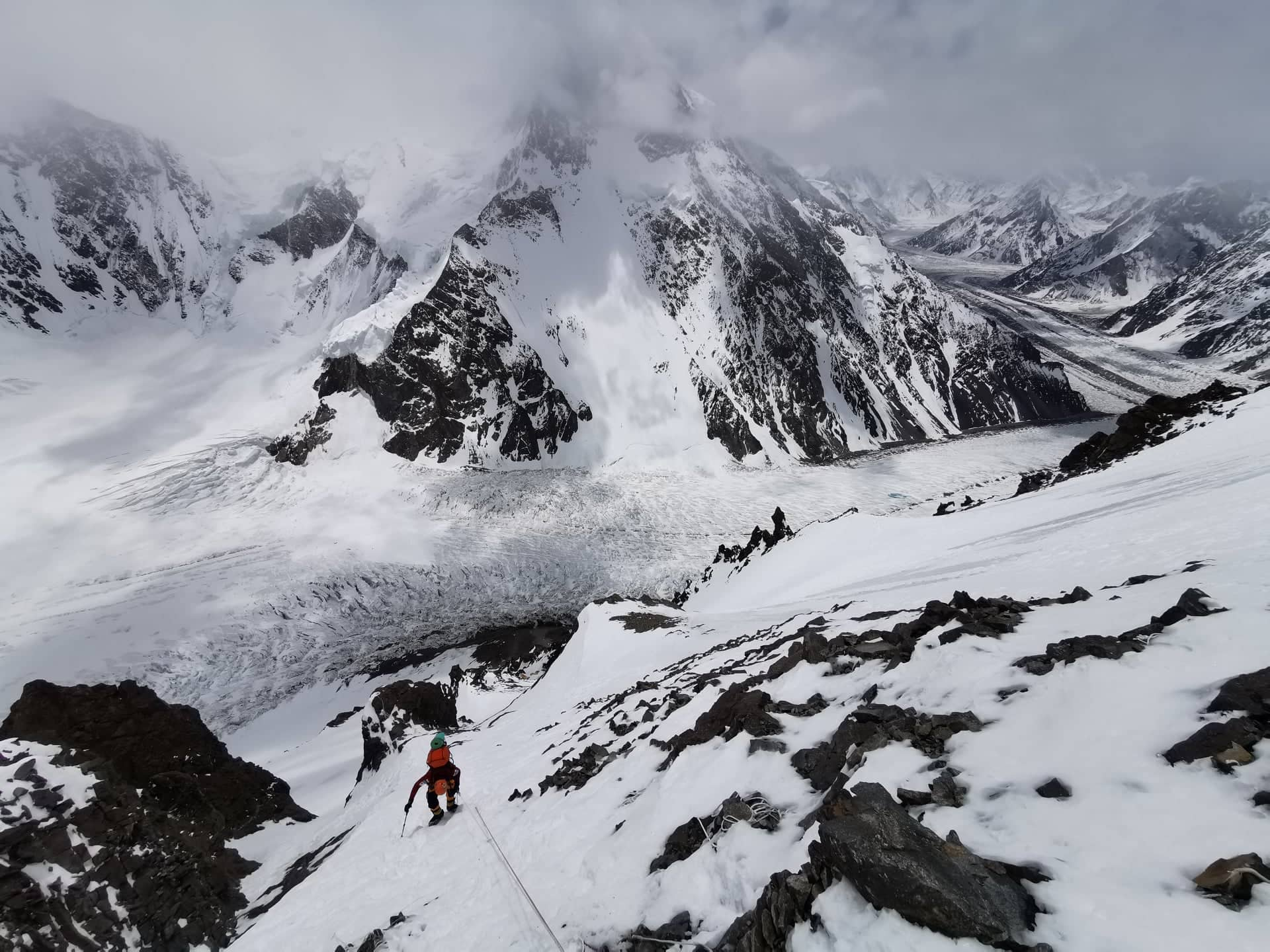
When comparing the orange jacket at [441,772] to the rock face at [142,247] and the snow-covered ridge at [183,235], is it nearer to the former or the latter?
the snow-covered ridge at [183,235]

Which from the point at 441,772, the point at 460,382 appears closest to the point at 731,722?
the point at 441,772

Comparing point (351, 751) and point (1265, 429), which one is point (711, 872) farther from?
point (351, 751)

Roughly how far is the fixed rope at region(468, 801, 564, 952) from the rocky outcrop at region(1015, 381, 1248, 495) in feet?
110

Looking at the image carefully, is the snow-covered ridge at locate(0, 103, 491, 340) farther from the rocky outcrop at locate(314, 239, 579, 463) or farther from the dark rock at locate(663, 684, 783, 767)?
the dark rock at locate(663, 684, 783, 767)

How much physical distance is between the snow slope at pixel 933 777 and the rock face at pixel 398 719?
3.10 m

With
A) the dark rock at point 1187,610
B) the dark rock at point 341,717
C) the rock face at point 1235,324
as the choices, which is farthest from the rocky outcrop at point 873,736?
the rock face at point 1235,324

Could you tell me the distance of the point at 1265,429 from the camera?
63.2ft

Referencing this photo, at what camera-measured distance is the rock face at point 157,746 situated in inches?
591

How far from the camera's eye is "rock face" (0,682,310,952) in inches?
401

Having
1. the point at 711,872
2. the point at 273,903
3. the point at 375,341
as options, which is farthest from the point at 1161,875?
the point at 375,341

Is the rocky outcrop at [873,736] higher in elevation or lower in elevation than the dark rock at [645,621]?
higher

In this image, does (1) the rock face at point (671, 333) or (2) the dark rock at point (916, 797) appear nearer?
(2) the dark rock at point (916, 797)

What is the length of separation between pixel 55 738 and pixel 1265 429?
130 ft

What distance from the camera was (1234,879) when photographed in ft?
9.05
